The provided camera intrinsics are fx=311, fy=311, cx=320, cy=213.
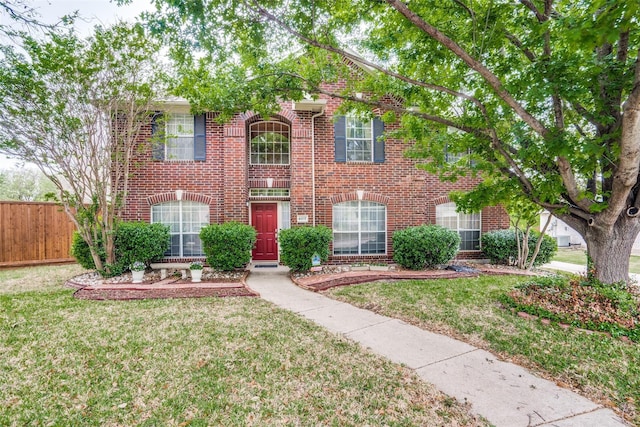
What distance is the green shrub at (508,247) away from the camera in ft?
32.6

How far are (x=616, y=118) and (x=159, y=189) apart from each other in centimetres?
1076

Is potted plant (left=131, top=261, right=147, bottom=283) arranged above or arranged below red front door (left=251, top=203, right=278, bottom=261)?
below

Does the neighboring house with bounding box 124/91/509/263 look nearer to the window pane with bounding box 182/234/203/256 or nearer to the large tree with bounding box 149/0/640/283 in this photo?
the window pane with bounding box 182/234/203/256

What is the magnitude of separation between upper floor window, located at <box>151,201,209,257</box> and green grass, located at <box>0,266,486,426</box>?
457 cm

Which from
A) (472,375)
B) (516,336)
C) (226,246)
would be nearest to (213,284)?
(226,246)

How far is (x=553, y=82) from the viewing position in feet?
13.4

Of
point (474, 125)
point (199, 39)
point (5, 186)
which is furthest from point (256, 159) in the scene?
point (5, 186)

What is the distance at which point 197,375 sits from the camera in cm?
336

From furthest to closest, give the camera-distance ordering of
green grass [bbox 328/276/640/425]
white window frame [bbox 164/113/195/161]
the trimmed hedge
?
white window frame [bbox 164/113/195/161], the trimmed hedge, green grass [bbox 328/276/640/425]

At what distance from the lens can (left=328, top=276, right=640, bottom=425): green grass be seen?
328 centimetres

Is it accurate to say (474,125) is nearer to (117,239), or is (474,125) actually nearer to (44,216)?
(117,239)

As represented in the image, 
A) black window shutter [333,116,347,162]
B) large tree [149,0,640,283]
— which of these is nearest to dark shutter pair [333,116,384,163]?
black window shutter [333,116,347,162]

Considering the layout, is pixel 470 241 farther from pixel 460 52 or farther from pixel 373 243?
pixel 460 52

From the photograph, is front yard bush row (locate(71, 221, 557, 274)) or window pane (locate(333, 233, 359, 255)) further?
window pane (locate(333, 233, 359, 255))
